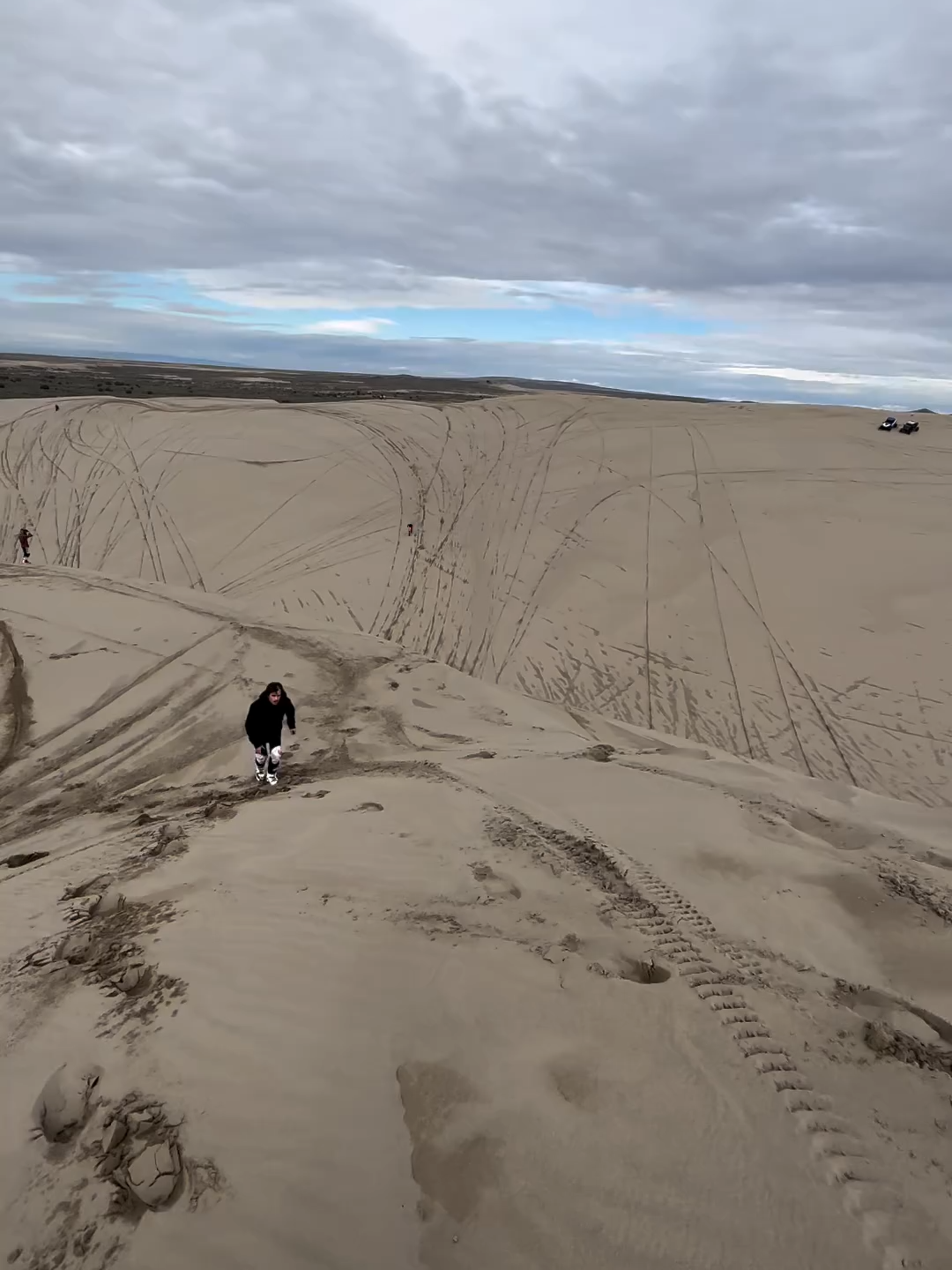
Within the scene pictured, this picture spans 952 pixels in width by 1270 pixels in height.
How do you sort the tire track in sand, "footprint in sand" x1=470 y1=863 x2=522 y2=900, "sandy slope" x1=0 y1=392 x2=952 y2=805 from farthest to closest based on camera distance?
"sandy slope" x1=0 y1=392 x2=952 y2=805, "footprint in sand" x1=470 y1=863 x2=522 y2=900, the tire track in sand

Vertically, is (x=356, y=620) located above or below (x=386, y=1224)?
below

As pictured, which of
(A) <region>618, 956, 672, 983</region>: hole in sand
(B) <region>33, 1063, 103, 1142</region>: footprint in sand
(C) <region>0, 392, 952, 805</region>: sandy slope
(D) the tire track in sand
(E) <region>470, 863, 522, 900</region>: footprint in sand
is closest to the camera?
(D) the tire track in sand

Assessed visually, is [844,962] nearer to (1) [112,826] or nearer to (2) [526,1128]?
(2) [526,1128]

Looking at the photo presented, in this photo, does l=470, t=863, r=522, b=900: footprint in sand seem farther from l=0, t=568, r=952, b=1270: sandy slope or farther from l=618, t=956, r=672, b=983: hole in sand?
l=618, t=956, r=672, b=983: hole in sand

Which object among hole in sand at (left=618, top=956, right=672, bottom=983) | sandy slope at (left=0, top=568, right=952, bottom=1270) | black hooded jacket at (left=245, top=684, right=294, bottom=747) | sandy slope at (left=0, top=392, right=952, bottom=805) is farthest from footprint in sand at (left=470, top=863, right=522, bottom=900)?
sandy slope at (left=0, top=392, right=952, bottom=805)

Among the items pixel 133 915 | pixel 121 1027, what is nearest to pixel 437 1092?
pixel 121 1027

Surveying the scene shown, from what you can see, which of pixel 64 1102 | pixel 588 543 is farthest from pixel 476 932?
pixel 588 543

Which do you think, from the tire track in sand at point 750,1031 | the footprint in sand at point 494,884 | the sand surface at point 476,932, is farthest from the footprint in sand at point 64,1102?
the tire track in sand at point 750,1031
